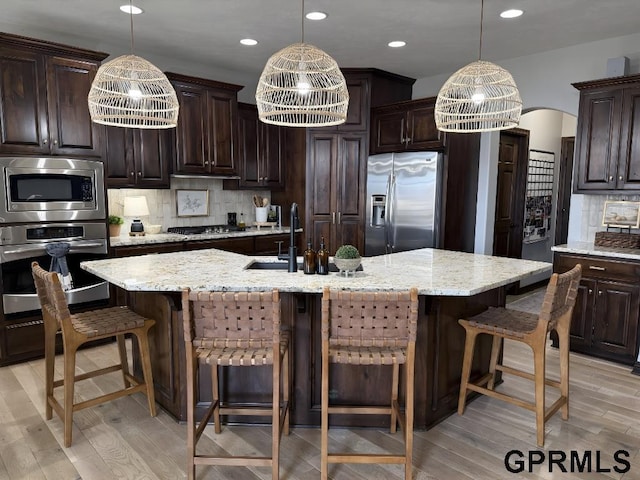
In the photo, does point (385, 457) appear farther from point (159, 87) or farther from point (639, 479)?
A: point (159, 87)

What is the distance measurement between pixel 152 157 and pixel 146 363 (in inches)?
98.0

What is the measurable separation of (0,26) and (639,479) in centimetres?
543

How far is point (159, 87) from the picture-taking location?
293 cm

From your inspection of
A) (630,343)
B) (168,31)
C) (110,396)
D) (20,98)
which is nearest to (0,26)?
(20,98)

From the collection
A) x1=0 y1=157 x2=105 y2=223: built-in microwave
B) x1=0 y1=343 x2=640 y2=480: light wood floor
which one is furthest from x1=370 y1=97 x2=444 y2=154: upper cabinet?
x1=0 y1=157 x2=105 y2=223: built-in microwave

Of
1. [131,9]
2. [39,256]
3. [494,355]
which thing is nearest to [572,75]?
[494,355]

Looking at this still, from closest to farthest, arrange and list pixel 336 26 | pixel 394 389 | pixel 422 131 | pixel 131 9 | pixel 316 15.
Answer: pixel 394 389
pixel 131 9
pixel 316 15
pixel 336 26
pixel 422 131

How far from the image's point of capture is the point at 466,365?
2.78 meters

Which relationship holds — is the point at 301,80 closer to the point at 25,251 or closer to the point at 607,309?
the point at 25,251

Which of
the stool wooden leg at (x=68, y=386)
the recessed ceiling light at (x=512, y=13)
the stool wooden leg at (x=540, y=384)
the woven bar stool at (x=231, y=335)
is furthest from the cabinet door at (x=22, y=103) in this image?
the stool wooden leg at (x=540, y=384)

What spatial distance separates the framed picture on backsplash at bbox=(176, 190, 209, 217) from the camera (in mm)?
5188

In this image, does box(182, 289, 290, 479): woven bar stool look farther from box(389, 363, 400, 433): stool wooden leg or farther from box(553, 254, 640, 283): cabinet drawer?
box(553, 254, 640, 283): cabinet drawer

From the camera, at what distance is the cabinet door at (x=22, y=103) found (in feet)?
11.5

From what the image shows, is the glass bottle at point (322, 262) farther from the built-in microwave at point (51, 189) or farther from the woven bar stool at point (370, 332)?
the built-in microwave at point (51, 189)
